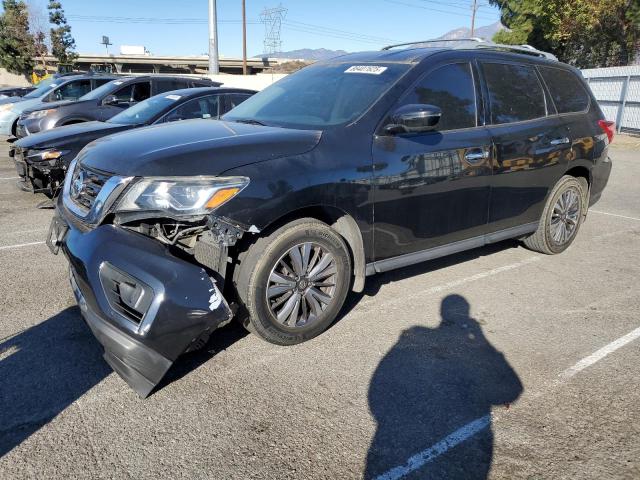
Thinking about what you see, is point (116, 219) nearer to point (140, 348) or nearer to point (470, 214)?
point (140, 348)

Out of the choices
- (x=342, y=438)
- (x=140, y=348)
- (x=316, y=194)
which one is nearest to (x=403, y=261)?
(x=316, y=194)

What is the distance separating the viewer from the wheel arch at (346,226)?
3393 mm

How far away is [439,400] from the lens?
2918mm

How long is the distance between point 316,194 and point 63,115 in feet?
26.6

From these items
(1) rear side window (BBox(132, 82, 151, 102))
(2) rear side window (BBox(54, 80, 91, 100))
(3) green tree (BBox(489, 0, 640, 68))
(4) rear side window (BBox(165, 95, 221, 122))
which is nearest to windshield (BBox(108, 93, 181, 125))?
(4) rear side window (BBox(165, 95, 221, 122))

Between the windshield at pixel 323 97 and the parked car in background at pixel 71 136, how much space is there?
1.06m

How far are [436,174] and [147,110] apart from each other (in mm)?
4963

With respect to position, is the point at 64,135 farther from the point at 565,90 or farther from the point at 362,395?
the point at 565,90

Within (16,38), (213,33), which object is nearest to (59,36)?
(16,38)

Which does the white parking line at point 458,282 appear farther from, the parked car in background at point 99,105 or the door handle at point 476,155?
the parked car in background at point 99,105

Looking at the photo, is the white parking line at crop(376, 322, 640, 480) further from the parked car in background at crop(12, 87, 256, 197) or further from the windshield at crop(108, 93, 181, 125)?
the windshield at crop(108, 93, 181, 125)

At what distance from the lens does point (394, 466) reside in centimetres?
240

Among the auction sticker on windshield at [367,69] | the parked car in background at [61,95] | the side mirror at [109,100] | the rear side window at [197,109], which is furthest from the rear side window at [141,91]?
the auction sticker on windshield at [367,69]

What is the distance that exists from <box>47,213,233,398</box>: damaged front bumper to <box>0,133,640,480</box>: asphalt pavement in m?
0.29
